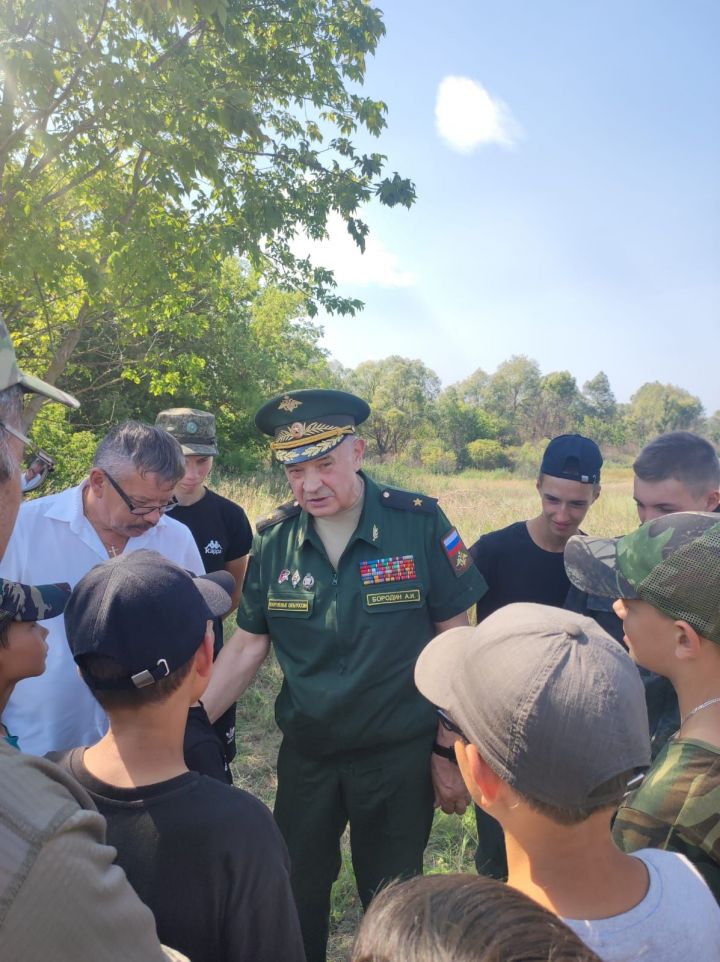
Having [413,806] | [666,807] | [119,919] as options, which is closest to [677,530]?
[666,807]

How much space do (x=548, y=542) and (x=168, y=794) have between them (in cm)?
195

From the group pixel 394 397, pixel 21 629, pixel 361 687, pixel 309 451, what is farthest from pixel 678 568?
pixel 394 397

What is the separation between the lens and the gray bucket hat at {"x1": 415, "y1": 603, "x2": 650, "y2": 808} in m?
0.96

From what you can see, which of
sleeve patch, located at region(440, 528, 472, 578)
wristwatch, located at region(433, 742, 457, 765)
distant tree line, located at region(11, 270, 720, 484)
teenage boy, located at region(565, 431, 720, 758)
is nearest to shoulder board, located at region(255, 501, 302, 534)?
sleeve patch, located at region(440, 528, 472, 578)

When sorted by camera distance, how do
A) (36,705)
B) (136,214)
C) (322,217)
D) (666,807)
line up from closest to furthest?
(666,807), (36,705), (136,214), (322,217)

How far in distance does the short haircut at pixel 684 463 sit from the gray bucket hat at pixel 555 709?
1.48 meters

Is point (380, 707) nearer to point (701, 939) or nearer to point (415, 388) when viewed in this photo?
point (701, 939)

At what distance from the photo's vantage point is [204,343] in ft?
53.1

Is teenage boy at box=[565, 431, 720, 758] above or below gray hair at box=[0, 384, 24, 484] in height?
below

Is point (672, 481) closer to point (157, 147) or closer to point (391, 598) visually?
point (391, 598)

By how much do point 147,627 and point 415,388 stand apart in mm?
41193

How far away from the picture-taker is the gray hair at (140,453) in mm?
2146

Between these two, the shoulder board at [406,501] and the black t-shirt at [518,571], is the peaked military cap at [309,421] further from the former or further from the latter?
the black t-shirt at [518,571]

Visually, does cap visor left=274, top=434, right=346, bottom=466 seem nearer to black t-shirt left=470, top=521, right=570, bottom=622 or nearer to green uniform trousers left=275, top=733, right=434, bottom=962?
black t-shirt left=470, top=521, right=570, bottom=622
